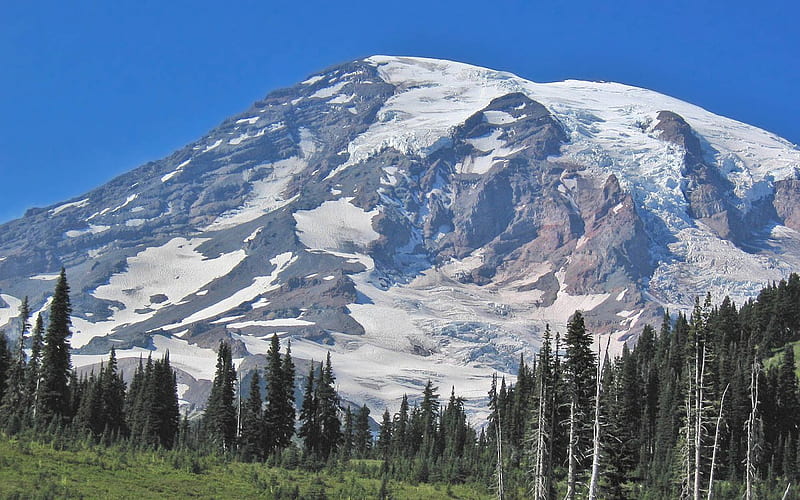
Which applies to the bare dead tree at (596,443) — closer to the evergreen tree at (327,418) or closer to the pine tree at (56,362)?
the pine tree at (56,362)

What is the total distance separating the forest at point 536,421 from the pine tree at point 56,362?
163mm

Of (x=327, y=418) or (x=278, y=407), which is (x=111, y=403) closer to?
(x=278, y=407)

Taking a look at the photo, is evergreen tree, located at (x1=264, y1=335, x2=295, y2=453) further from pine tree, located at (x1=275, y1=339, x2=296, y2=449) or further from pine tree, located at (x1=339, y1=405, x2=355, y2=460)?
pine tree, located at (x1=339, y1=405, x2=355, y2=460)

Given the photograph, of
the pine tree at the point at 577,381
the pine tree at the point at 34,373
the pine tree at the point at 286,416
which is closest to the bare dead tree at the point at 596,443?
Result: the pine tree at the point at 577,381

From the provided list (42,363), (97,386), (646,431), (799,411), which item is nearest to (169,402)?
(97,386)

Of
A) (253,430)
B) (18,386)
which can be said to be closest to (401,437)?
(253,430)

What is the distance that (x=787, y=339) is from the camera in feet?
469

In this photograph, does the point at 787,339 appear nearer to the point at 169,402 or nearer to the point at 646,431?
the point at 646,431

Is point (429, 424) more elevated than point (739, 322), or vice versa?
point (739, 322)

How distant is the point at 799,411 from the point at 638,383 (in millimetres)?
21934

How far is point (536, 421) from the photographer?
57.6m

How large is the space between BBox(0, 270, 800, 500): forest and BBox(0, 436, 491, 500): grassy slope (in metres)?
1.00

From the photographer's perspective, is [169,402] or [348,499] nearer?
[348,499]

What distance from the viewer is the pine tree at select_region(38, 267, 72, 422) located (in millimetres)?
88562
